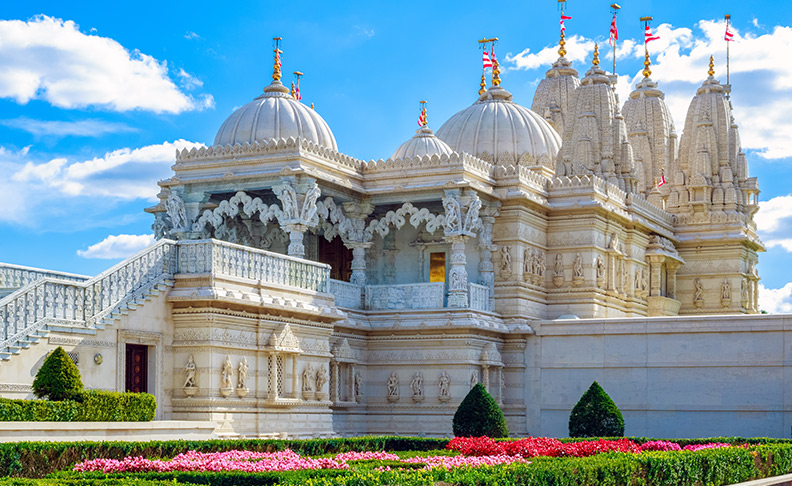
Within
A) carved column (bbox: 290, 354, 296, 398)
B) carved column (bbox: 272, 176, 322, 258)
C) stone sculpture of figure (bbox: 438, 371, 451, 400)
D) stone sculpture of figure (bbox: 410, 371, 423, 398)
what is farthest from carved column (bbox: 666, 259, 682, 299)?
carved column (bbox: 290, 354, 296, 398)

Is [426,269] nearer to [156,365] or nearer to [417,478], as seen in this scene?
[156,365]

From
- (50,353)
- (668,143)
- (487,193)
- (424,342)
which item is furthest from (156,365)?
(668,143)

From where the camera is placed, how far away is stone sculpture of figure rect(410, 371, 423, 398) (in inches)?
1260

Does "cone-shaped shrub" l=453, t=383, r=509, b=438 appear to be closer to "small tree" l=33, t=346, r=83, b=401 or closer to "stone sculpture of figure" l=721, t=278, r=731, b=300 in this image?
"small tree" l=33, t=346, r=83, b=401

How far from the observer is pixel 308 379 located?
27.1 meters

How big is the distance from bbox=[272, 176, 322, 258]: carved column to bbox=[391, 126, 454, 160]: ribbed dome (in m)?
5.03

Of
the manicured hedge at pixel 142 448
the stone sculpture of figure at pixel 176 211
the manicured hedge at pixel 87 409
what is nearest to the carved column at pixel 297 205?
the stone sculpture of figure at pixel 176 211

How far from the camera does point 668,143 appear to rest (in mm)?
53250

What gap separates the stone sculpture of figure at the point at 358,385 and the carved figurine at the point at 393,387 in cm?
74

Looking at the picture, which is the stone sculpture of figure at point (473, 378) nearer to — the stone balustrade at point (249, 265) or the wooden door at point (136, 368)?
the stone balustrade at point (249, 265)

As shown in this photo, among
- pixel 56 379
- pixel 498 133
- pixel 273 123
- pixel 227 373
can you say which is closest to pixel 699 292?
pixel 498 133

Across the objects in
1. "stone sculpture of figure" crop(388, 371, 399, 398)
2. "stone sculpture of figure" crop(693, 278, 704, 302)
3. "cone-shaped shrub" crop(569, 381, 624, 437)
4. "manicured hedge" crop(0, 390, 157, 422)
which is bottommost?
"cone-shaped shrub" crop(569, 381, 624, 437)

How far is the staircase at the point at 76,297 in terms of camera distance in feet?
64.9

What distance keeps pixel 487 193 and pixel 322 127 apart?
4.87m
